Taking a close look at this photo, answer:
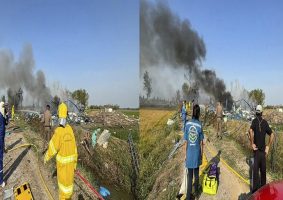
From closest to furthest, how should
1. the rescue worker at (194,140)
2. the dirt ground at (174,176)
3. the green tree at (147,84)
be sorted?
1. the rescue worker at (194,140)
2. the dirt ground at (174,176)
3. the green tree at (147,84)

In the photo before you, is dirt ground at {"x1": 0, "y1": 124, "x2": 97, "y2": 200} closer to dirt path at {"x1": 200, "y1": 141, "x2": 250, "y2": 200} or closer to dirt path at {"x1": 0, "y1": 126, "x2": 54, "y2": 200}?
dirt path at {"x1": 0, "y1": 126, "x2": 54, "y2": 200}

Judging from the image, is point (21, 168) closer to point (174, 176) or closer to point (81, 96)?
point (81, 96)

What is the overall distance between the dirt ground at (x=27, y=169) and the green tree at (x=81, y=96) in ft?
2.96

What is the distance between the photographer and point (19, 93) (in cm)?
599

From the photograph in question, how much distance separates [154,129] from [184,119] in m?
0.84

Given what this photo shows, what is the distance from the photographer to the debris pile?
6.90 m

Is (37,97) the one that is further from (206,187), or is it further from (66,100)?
(206,187)

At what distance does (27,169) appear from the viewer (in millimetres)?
6449

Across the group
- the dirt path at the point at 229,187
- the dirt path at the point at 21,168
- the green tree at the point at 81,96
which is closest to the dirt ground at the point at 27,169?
the dirt path at the point at 21,168

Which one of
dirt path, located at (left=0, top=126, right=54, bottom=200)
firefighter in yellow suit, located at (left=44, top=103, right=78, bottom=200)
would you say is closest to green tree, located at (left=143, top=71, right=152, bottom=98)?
dirt path, located at (left=0, top=126, right=54, bottom=200)

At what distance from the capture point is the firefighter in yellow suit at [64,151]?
17.0 ft

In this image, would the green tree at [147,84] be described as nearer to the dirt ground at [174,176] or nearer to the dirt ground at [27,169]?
the dirt ground at [174,176]

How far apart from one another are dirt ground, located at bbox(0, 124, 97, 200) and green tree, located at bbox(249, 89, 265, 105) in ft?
11.4

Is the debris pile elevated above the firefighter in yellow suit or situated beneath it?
elevated above
